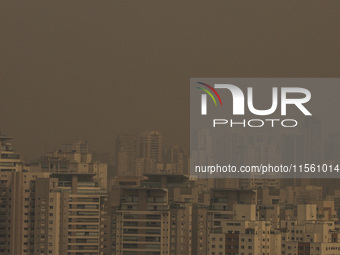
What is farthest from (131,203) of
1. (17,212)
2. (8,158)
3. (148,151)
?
(8,158)

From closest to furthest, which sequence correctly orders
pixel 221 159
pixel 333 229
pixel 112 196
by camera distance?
pixel 333 229
pixel 221 159
pixel 112 196

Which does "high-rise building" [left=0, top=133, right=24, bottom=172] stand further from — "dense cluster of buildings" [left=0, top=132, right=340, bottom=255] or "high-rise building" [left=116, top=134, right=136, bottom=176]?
"high-rise building" [left=116, top=134, right=136, bottom=176]

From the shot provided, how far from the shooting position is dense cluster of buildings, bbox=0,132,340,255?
6.87 meters

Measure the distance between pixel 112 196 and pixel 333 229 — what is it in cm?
172

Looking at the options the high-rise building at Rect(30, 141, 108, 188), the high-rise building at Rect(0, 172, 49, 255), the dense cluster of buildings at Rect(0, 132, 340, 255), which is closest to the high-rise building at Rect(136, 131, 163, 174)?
the dense cluster of buildings at Rect(0, 132, 340, 255)

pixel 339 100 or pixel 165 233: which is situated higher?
pixel 339 100

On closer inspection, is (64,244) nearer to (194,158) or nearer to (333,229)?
(194,158)

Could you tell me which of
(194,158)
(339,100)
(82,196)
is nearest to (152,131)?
(194,158)

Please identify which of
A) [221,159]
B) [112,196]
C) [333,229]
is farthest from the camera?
[112,196]

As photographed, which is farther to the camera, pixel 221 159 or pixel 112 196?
pixel 112 196

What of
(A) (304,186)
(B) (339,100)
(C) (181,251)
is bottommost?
(C) (181,251)

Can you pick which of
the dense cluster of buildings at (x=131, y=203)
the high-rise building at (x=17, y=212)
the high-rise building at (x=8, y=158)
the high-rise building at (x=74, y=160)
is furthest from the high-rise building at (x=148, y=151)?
the high-rise building at (x=8, y=158)

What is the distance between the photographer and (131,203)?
22.9ft

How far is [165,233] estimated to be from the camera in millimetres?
6902
